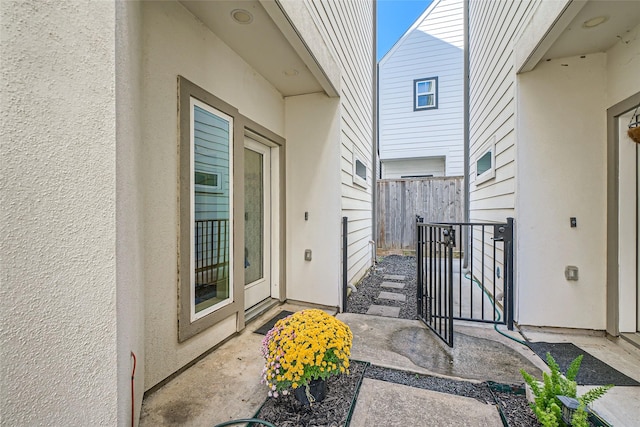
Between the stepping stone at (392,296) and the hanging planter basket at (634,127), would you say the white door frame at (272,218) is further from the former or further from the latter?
the hanging planter basket at (634,127)

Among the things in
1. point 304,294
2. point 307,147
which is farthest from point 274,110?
point 304,294

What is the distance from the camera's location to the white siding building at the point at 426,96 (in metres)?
8.38

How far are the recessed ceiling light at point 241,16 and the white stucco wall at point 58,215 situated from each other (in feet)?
4.41

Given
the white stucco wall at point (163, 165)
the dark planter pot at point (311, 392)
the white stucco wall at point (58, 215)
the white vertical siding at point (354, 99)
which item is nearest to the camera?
the white stucco wall at point (58, 215)

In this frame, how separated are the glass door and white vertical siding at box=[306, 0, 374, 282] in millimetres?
1057

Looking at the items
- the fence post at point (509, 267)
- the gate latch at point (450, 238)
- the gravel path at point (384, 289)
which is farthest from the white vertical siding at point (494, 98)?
the gravel path at point (384, 289)

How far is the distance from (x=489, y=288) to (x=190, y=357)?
3963mm

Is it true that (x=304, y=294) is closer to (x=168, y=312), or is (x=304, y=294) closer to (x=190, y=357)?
(x=190, y=357)

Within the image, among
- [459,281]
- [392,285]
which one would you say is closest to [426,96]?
[392,285]

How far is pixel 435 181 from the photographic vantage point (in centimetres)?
714

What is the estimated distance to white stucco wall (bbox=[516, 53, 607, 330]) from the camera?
2736mm

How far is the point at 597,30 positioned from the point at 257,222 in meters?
3.69

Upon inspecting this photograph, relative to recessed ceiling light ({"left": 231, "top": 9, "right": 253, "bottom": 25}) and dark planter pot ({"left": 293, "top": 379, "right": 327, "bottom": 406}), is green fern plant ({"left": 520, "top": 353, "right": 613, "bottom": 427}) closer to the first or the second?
dark planter pot ({"left": 293, "top": 379, "right": 327, "bottom": 406})

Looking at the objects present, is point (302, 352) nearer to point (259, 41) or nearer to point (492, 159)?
point (259, 41)
